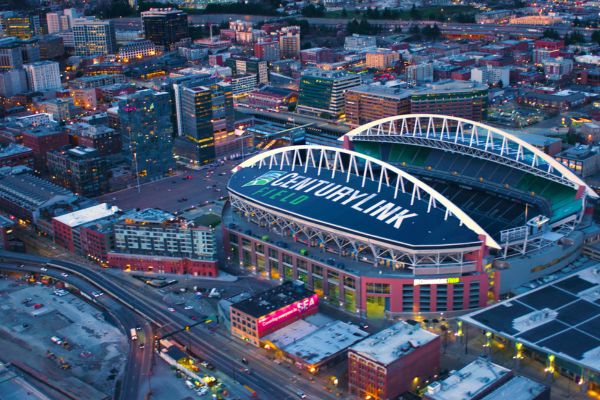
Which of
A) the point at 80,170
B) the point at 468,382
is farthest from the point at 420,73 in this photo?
the point at 468,382

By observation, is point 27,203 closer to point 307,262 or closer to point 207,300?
point 207,300

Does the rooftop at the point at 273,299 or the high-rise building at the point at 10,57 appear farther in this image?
the high-rise building at the point at 10,57

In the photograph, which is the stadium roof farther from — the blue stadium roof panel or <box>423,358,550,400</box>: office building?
the blue stadium roof panel

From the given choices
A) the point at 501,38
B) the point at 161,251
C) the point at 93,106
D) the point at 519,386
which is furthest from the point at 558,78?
the point at 519,386

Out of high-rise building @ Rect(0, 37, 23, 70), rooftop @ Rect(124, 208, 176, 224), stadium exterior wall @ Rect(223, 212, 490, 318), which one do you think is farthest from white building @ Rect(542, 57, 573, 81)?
high-rise building @ Rect(0, 37, 23, 70)

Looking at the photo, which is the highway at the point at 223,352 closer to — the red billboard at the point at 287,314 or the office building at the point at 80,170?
the red billboard at the point at 287,314

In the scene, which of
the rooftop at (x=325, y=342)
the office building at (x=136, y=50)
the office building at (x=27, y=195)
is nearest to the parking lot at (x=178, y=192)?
the office building at (x=27, y=195)

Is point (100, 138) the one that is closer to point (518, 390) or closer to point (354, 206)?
point (354, 206)
